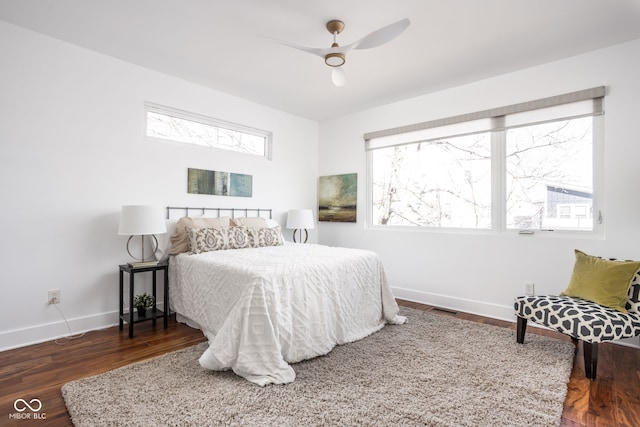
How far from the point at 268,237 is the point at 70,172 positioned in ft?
6.42

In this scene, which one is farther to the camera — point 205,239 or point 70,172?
point 205,239

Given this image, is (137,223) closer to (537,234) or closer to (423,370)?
(423,370)

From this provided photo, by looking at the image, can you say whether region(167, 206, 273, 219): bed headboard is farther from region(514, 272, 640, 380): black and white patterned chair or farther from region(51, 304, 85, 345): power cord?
region(514, 272, 640, 380): black and white patterned chair

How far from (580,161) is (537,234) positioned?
0.79 meters

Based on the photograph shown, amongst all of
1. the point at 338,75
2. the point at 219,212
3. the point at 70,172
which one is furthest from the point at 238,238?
the point at 338,75

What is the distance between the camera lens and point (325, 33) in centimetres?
265

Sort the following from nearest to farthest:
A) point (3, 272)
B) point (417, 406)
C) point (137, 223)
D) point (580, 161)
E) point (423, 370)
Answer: point (417, 406)
point (423, 370)
point (3, 272)
point (137, 223)
point (580, 161)

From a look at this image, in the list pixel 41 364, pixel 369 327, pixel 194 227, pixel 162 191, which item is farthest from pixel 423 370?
pixel 162 191

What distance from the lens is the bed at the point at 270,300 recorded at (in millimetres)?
2064

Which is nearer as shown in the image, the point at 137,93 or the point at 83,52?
the point at 83,52

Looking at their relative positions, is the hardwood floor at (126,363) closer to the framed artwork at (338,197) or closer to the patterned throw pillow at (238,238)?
the patterned throw pillow at (238,238)

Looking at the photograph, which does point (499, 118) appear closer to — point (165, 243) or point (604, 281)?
point (604, 281)

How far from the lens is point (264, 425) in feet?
5.28

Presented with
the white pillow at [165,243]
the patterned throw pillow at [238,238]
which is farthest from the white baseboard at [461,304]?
the white pillow at [165,243]
